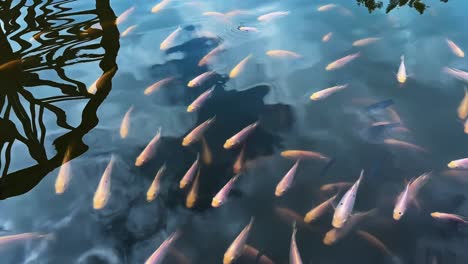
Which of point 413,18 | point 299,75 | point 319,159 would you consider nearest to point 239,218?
point 319,159

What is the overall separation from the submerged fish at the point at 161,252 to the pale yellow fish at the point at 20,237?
110cm

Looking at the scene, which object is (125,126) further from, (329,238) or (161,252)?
(329,238)

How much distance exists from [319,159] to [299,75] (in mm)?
1790

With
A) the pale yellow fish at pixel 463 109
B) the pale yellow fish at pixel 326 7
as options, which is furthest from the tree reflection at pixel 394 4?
the pale yellow fish at pixel 463 109

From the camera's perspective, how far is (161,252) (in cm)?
342

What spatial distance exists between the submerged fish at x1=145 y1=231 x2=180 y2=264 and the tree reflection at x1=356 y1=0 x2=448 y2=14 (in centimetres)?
565

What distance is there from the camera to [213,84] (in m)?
5.46

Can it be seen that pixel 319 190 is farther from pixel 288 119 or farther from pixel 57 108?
pixel 57 108

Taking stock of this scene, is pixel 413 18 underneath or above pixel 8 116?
above

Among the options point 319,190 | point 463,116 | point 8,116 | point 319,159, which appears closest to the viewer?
point 319,190

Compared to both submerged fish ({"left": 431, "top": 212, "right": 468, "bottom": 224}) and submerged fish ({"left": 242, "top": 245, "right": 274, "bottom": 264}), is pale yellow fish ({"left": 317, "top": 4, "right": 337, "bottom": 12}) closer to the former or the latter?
submerged fish ({"left": 431, "top": 212, "right": 468, "bottom": 224})

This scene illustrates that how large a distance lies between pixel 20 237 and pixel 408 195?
149 inches

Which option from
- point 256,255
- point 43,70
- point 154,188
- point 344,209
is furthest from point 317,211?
point 43,70

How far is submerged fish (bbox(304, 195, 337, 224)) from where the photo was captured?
11.8 ft
